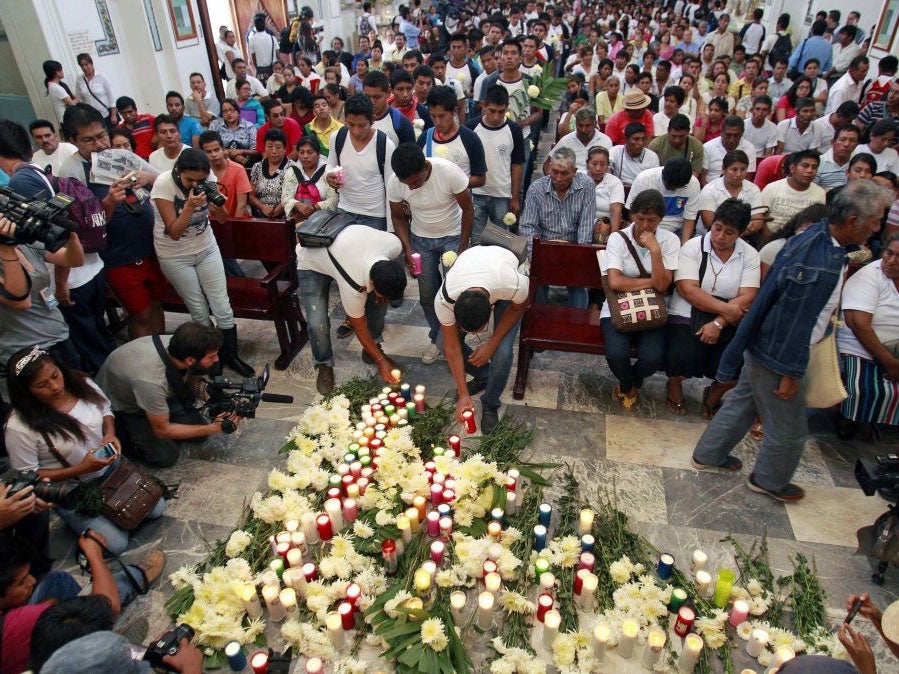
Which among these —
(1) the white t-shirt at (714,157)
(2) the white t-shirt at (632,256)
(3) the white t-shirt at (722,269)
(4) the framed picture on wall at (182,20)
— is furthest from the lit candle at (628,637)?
(4) the framed picture on wall at (182,20)

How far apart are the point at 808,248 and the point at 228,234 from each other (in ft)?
13.5

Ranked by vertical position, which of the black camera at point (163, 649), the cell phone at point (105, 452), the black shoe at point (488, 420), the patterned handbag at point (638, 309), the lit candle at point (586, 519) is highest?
the patterned handbag at point (638, 309)

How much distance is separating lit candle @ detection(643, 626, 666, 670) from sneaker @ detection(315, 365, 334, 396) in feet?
8.89

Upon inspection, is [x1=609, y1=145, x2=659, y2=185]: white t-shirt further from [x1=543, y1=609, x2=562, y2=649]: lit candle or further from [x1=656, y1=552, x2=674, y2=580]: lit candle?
[x1=543, y1=609, x2=562, y2=649]: lit candle

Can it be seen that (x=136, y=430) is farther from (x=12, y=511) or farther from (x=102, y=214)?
(x=102, y=214)

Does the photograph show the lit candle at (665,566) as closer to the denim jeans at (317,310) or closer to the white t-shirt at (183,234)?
the denim jeans at (317,310)

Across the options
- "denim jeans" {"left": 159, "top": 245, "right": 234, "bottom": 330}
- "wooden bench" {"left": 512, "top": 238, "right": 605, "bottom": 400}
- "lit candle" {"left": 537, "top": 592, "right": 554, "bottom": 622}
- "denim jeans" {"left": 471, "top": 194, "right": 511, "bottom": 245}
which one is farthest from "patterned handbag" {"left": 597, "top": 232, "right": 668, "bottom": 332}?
"denim jeans" {"left": 159, "top": 245, "right": 234, "bottom": 330}

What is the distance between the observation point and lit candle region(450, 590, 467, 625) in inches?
104

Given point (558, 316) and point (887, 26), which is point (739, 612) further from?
point (887, 26)

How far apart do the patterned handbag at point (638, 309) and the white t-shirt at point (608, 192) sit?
53.6 inches

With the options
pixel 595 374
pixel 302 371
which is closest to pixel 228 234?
pixel 302 371

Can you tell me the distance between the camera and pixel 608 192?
529cm

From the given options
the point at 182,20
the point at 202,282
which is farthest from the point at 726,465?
the point at 182,20

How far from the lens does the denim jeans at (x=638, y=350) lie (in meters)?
4.10
